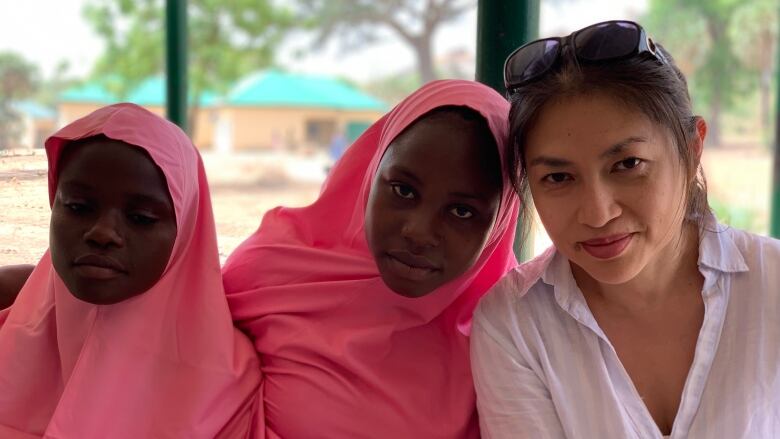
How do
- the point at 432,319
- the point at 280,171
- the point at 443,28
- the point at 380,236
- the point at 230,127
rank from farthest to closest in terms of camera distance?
the point at 230,127 < the point at 443,28 < the point at 280,171 < the point at 432,319 < the point at 380,236

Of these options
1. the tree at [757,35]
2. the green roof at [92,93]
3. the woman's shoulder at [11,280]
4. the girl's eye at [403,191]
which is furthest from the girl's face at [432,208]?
the tree at [757,35]

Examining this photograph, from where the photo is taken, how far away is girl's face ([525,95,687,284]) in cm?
149

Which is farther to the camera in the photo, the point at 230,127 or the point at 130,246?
the point at 230,127

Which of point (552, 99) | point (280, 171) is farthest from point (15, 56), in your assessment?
point (552, 99)

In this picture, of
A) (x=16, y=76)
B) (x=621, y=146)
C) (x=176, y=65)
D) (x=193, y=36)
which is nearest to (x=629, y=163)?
(x=621, y=146)

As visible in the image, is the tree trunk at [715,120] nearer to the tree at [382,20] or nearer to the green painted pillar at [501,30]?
the tree at [382,20]

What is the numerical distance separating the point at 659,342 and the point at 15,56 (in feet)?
25.6

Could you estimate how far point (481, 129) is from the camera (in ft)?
5.43

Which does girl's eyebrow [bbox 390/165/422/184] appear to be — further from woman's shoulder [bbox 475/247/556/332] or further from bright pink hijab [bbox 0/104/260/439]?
bright pink hijab [bbox 0/104/260/439]

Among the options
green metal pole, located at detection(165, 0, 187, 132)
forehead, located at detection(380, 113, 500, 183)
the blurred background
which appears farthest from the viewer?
the blurred background

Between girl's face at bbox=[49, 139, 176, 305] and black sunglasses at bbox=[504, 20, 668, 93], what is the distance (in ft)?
2.66

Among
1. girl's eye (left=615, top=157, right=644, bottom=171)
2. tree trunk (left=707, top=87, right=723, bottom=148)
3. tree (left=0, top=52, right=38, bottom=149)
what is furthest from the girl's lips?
tree trunk (left=707, top=87, right=723, bottom=148)

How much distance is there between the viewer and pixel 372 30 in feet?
34.8

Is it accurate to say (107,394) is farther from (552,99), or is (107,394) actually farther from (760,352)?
(760,352)
